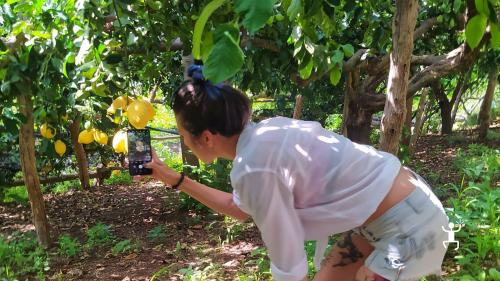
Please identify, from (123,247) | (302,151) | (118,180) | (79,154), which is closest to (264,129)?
(302,151)

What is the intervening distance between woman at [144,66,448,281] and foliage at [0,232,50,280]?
2295mm

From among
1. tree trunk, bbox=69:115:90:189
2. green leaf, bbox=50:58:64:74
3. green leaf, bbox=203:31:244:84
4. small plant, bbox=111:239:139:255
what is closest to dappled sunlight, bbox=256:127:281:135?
green leaf, bbox=203:31:244:84

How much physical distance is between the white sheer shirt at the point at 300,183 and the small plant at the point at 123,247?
2397 mm

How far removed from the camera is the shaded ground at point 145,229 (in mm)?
3014

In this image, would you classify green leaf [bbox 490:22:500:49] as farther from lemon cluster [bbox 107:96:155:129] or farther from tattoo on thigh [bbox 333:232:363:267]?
lemon cluster [bbox 107:96:155:129]

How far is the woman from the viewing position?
1155 millimetres

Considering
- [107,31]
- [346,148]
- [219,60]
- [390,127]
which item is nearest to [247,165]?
[346,148]

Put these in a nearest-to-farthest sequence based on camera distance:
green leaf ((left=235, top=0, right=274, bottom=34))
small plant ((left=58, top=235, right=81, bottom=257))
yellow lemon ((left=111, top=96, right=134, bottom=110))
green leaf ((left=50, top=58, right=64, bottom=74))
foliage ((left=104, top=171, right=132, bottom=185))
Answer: green leaf ((left=235, top=0, right=274, bottom=34)) < yellow lemon ((left=111, top=96, right=134, bottom=110)) < green leaf ((left=50, top=58, right=64, bottom=74)) < small plant ((left=58, top=235, right=81, bottom=257)) < foliage ((left=104, top=171, right=132, bottom=185))

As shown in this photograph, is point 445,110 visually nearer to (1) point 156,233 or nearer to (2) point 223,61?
(1) point 156,233

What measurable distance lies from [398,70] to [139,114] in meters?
0.93

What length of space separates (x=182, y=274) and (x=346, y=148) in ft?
5.94

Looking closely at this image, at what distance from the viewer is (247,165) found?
1141mm

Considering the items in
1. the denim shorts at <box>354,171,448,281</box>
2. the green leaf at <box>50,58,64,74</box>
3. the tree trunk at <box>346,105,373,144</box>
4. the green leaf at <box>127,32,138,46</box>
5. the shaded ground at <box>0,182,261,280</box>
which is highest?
the green leaf at <box>127,32,138,46</box>

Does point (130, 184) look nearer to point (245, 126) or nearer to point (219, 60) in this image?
point (245, 126)
